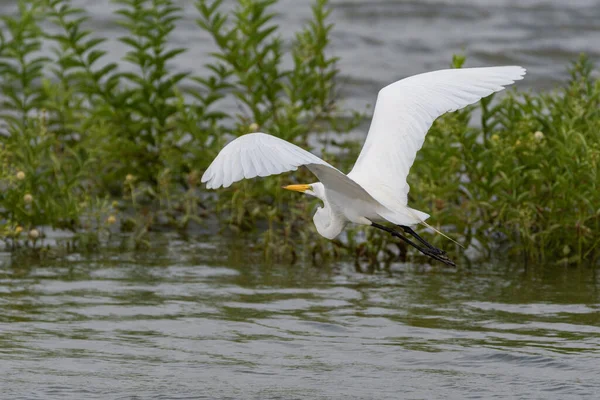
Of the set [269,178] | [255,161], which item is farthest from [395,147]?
[269,178]

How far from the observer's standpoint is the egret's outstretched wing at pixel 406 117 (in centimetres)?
586

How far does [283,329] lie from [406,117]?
1.22 meters

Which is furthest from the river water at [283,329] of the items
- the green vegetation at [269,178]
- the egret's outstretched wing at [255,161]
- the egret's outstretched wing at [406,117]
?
the egret's outstretched wing at [255,161]

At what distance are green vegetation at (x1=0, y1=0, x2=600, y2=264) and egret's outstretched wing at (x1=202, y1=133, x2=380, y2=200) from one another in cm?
207

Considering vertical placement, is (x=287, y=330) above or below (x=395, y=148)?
below

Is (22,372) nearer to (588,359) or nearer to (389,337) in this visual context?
(389,337)

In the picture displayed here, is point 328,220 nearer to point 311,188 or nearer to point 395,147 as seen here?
point 311,188

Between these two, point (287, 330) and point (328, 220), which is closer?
point (287, 330)

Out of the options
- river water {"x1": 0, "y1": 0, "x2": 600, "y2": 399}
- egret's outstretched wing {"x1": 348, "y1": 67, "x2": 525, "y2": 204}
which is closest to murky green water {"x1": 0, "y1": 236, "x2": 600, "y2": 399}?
river water {"x1": 0, "y1": 0, "x2": 600, "y2": 399}

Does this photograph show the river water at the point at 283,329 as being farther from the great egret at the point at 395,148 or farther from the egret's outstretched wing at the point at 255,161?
the egret's outstretched wing at the point at 255,161

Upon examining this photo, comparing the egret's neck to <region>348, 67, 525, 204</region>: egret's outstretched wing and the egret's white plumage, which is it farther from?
<region>348, 67, 525, 204</region>: egret's outstretched wing

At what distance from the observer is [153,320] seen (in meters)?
6.09

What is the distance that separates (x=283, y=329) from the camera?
596 centimetres

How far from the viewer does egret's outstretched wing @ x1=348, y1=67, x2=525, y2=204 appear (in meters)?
5.86
